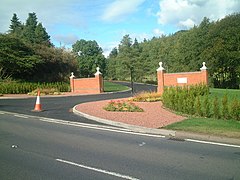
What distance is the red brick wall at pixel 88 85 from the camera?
35969mm

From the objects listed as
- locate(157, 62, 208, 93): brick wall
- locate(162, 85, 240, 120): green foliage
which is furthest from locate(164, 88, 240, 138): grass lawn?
locate(157, 62, 208, 93): brick wall

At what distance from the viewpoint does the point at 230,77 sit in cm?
5194

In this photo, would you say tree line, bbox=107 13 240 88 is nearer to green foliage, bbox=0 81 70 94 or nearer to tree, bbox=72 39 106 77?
green foliage, bbox=0 81 70 94

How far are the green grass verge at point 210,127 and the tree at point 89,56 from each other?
3054 inches

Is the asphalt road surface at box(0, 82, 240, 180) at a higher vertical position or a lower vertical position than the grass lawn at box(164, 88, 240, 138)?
lower

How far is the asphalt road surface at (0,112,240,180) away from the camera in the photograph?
5.62 meters

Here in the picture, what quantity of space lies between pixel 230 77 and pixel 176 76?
1249 inches

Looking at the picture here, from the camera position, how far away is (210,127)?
9.80m

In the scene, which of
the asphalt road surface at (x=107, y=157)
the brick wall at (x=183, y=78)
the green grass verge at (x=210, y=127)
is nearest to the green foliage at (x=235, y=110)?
the green grass verge at (x=210, y=127)

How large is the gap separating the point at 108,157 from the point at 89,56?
92526 millimetres

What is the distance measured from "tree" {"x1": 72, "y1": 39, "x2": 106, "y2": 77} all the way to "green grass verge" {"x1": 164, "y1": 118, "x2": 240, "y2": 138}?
254 feet

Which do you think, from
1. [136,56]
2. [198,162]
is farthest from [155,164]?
[136,56]

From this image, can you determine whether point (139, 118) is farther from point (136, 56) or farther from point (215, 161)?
point (136, 56)

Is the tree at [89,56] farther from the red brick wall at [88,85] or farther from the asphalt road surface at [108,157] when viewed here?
the asphalt road surface at [108,157]
